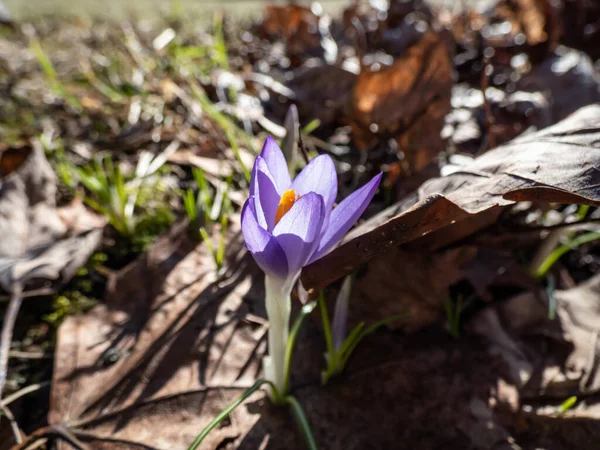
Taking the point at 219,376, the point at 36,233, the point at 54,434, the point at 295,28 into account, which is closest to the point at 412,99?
the point at 219,376

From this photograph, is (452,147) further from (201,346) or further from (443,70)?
(201,346)

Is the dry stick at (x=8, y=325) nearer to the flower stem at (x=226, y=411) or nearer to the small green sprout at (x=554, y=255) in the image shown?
the flower stem at (x=226, y=411)

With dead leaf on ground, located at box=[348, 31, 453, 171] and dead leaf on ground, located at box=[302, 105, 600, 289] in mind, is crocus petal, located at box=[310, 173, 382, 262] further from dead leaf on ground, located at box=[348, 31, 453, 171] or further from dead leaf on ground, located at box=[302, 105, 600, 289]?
dead leaf on ground, located at box=[348, 31, 453, 171]

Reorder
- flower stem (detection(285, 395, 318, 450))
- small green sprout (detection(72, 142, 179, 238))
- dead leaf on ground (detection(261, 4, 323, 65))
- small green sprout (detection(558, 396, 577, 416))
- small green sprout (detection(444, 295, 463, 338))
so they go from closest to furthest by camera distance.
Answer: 1. flower stem (detection(285, 395, 318, 450))
2. small green sprout (detection(558, 396, 577, 416))
3. small green sprout (detection(444, 295, 463, 338))
4. small green sprout (detection(72, 142, 179, 238))
5. dead leaf on ground (detection(261, 4, 323, 65))

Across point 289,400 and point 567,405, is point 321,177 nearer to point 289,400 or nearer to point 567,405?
point 289,400

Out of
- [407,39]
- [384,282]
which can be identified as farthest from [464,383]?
[407,39]

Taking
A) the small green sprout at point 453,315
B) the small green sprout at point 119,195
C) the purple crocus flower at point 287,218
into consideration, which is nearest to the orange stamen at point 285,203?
the purple crocus flower at point 287,218

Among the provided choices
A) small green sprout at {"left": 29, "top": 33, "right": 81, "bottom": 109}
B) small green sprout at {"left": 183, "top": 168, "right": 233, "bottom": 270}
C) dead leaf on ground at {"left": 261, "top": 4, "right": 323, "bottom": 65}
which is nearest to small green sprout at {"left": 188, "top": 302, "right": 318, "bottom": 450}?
small green sprout at {"left": 183, "top": 168, "right": 233, "bottom": 270}
